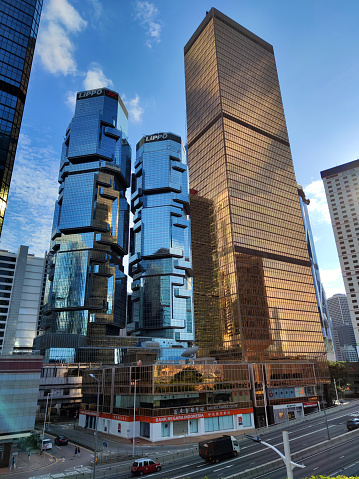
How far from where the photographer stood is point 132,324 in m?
189

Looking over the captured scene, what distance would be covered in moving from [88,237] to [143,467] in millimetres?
138802

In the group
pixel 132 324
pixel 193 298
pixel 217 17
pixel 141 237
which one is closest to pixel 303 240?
pixel 193 298

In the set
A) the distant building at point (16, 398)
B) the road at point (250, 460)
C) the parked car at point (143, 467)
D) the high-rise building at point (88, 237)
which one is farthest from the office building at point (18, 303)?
the parked car at point (143, 467)

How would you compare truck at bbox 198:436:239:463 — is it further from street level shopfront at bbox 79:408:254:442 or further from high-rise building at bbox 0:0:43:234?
high-rise building at bbox 0:0:43:234

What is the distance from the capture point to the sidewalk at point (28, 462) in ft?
150

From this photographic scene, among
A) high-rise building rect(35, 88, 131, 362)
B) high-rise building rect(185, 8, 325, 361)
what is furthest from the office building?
high-rise building rect(185, 8, 325, 361)

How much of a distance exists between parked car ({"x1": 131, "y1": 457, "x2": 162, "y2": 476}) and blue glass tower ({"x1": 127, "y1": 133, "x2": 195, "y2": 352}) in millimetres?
130051

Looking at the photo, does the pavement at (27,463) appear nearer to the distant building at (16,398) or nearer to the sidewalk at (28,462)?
the sidewalk at (28,462)

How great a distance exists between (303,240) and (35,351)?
140 metres

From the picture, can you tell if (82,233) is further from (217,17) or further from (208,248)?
A: (217,17)

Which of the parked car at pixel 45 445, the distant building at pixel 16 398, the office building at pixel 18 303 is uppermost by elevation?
the office building at pixel 18 303

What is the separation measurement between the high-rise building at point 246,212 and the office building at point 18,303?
95.0 m

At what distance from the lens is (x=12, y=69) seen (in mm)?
85438

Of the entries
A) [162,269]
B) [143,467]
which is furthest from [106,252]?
[143,467]
